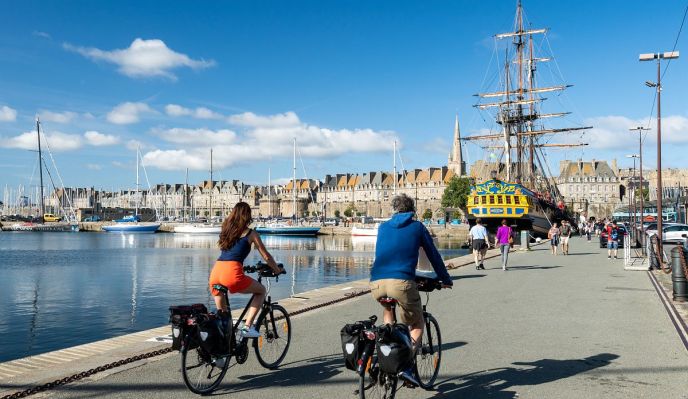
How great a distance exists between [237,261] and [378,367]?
207cm

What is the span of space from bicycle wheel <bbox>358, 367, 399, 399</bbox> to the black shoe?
0.07 m

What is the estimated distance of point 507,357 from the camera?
766cm

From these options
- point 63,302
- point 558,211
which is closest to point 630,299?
point 63,302

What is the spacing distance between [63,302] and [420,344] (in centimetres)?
1649

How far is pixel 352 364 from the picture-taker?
5.35m

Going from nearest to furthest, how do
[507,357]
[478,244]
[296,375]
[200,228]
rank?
[296,375] < [507,357] < [478,244] < [200,228]

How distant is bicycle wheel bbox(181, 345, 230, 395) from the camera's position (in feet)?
19.6

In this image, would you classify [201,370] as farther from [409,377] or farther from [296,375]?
[409,377]

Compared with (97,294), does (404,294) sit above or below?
above

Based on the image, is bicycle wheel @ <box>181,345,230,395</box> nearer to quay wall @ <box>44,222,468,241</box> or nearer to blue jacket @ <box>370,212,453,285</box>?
blue jacket @ <box>370,212,453,285</box>

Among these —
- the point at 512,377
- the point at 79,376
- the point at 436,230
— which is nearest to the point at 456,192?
the point at 436,230

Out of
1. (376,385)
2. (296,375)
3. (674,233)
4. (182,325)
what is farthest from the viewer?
(674,233)

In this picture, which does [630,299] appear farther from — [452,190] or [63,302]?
[452,190]

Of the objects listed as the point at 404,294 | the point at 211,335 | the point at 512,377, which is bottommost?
the point at 512,377
